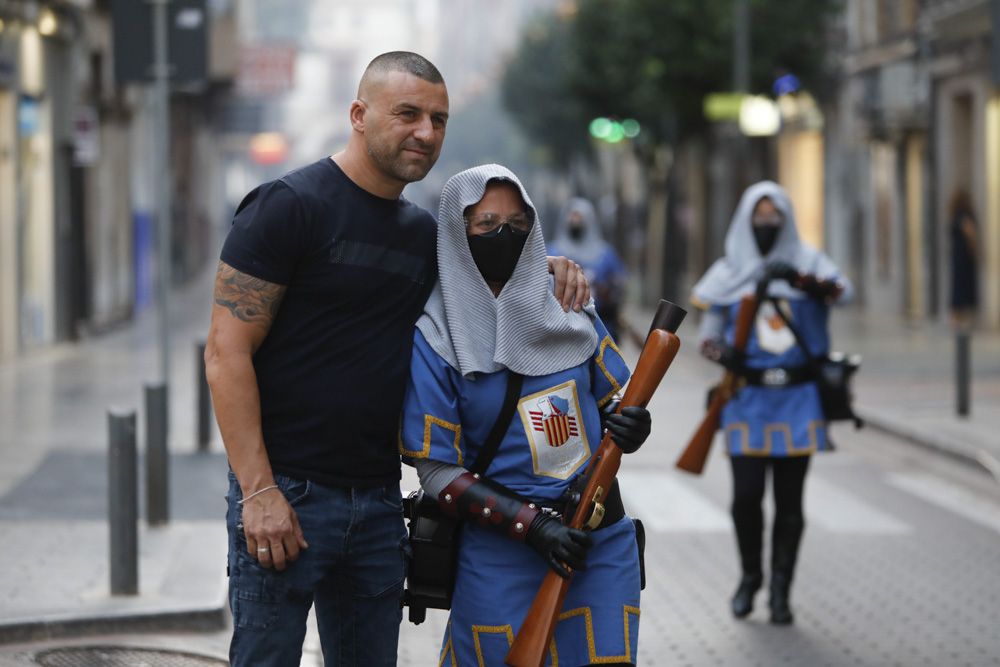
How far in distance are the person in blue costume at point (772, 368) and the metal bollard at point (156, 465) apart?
300 centimetres

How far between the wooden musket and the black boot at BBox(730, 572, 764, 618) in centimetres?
383

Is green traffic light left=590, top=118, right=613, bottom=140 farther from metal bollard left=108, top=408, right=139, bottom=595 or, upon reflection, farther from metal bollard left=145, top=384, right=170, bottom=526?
metal bollard left=108, top=408, right=139, bottom=595

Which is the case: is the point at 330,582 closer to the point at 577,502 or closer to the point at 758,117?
the point at 577,502

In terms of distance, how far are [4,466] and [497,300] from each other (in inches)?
339

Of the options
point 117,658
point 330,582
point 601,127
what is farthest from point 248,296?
point 601,127

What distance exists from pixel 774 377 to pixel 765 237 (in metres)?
0.63

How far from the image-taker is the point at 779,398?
25.8ft

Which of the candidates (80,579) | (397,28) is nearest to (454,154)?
(397,28)

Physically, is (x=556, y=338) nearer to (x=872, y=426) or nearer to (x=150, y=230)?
(x=872, y=426)

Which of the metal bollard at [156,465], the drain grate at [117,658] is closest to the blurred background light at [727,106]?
the metal bollard at [156,465]

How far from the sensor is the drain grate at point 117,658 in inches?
266

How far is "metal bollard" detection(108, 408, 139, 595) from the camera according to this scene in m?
7.68

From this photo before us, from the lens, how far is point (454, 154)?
113 metres

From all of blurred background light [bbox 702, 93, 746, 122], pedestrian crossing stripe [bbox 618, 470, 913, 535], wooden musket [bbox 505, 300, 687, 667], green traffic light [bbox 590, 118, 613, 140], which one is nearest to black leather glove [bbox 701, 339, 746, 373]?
pedestrian crossing stripe [bbox 618, 470, 913, 535]
